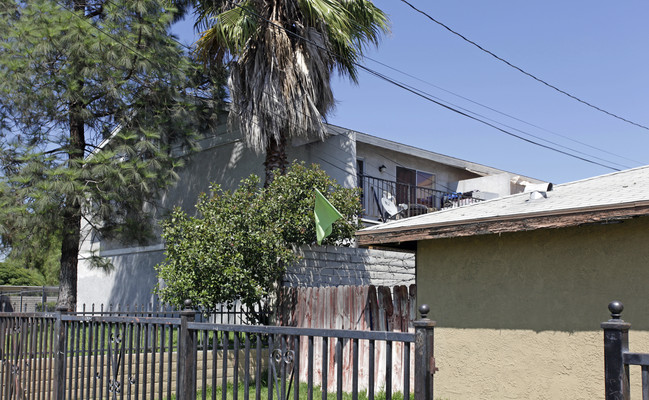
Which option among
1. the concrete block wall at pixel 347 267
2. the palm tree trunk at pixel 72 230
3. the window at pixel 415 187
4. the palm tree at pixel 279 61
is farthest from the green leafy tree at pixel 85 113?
the window at pixel 415 187

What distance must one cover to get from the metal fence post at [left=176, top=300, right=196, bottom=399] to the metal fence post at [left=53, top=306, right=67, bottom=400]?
190cm

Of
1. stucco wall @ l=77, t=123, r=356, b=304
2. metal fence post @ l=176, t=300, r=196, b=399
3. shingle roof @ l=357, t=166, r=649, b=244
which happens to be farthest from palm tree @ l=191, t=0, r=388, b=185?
metal fence post @ l=176, t=300, r=196, b=399

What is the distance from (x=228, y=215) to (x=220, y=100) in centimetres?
680

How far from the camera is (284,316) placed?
39.9ft

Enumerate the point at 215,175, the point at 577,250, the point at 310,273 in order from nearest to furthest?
the point at 577,250 < the point at 310,273 < the point at 215,175

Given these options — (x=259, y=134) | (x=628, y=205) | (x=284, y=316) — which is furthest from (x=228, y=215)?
(x=628, y=205)

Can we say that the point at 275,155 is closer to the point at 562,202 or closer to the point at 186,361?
the point at 562,202

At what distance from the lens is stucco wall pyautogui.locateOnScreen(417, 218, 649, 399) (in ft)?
22.9

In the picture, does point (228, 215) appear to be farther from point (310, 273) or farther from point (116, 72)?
point (116, 72)

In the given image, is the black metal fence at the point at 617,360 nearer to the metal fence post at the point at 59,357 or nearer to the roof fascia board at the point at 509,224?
the roof fascia board at the point at 509,224

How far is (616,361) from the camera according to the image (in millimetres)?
3107

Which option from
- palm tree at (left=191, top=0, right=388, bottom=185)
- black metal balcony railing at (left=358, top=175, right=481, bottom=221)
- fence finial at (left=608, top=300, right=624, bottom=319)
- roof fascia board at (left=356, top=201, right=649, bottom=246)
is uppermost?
palm tree at (left=191, top=0, right=388, bottom=185)

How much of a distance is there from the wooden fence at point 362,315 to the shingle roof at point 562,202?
4.82 feet

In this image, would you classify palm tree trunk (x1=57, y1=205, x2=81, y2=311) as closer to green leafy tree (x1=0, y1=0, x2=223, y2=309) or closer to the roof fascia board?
green leafy tree (x1=0, y1=0, x2=223, y2=309)
